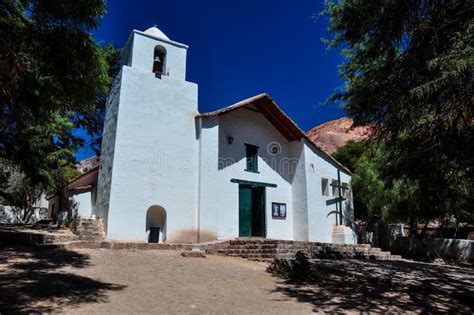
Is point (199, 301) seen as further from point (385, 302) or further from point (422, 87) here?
point (422, 87)

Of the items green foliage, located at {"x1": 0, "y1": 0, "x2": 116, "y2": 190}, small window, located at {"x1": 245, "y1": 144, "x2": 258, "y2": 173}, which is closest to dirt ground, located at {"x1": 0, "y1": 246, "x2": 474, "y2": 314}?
green foliage, located at {"x1": 0, "y1": 0, "x2": 116, "y2": 190}

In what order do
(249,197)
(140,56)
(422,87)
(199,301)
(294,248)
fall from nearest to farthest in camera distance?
(199,301), (422,87), (294,248), (140,56), (249,197)

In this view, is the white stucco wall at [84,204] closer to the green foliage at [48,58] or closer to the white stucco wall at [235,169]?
the white stucco wall at [235,169]

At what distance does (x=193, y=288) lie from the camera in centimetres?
676

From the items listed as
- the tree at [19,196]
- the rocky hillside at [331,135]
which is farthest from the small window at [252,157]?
the rocky hillside at [331,135]

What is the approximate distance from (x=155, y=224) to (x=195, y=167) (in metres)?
2.60

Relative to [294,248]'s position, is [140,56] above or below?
above

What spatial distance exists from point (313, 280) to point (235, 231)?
23.5 feet

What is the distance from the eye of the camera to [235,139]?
1614cm

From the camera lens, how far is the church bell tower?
42.3 ft

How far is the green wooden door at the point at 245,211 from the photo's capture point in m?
15.5

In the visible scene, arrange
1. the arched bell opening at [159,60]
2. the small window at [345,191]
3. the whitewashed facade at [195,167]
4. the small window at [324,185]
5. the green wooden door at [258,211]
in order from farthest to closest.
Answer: the small window at [345,191]
the small window at [324,185]
the green wooden door at [258,211]
the arched bell opening at [159,60]
the whitewashed facade at [195,167]

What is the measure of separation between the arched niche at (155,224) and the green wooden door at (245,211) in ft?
11.2

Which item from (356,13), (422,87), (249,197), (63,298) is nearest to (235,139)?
(249,197)
